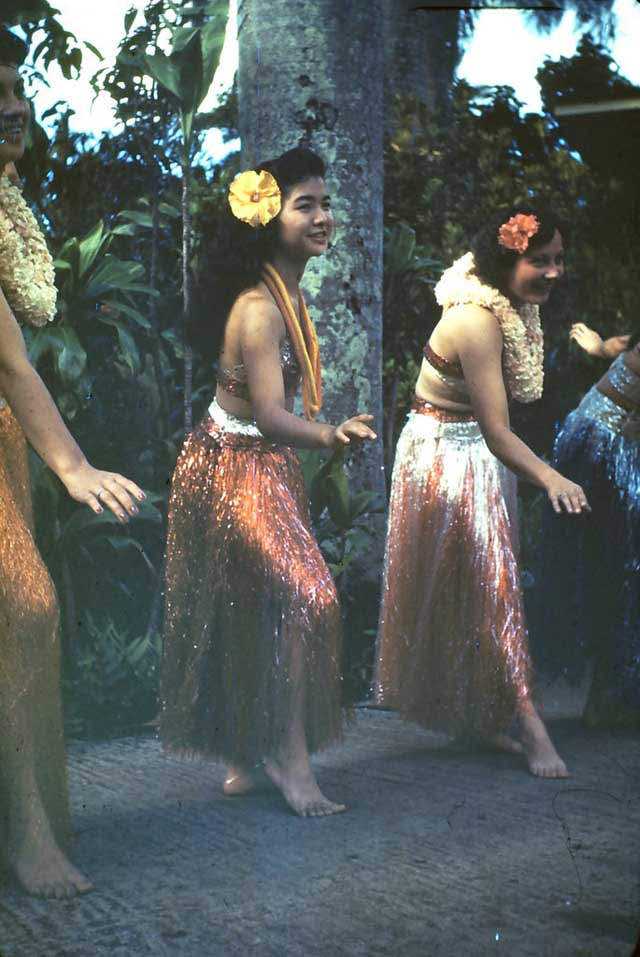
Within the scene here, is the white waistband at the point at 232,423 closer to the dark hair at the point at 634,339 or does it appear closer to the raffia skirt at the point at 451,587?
the raffia skirt at the point at 451,587

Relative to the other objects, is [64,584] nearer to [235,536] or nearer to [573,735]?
[235,536]

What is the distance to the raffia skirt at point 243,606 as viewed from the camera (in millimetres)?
2443

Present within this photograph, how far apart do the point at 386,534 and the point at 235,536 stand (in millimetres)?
302

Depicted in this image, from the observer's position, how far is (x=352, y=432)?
93.5 inches

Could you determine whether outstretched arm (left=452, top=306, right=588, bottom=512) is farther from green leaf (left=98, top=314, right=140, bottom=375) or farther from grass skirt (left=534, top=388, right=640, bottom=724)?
green leaf (left=98, top=314, right=140, bottom=375)

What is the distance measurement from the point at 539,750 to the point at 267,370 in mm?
958

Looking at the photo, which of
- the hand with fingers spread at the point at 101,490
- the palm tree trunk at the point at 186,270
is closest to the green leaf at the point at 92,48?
the palm tree trunk at the point at 186,270

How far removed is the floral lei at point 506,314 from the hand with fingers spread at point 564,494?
20 cm

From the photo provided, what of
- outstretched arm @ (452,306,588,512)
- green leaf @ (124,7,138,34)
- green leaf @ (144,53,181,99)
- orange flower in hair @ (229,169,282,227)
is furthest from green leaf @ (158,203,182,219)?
outstretched arm @ (452,306,588,512)

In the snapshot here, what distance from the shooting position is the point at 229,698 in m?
2.47

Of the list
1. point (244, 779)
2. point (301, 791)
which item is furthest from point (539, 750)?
point (244, 779)

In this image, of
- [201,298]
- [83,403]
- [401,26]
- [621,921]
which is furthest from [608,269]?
[621,921]

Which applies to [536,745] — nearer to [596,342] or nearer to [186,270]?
[596,342]

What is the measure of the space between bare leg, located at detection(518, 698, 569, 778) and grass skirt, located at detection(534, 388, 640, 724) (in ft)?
0.37
